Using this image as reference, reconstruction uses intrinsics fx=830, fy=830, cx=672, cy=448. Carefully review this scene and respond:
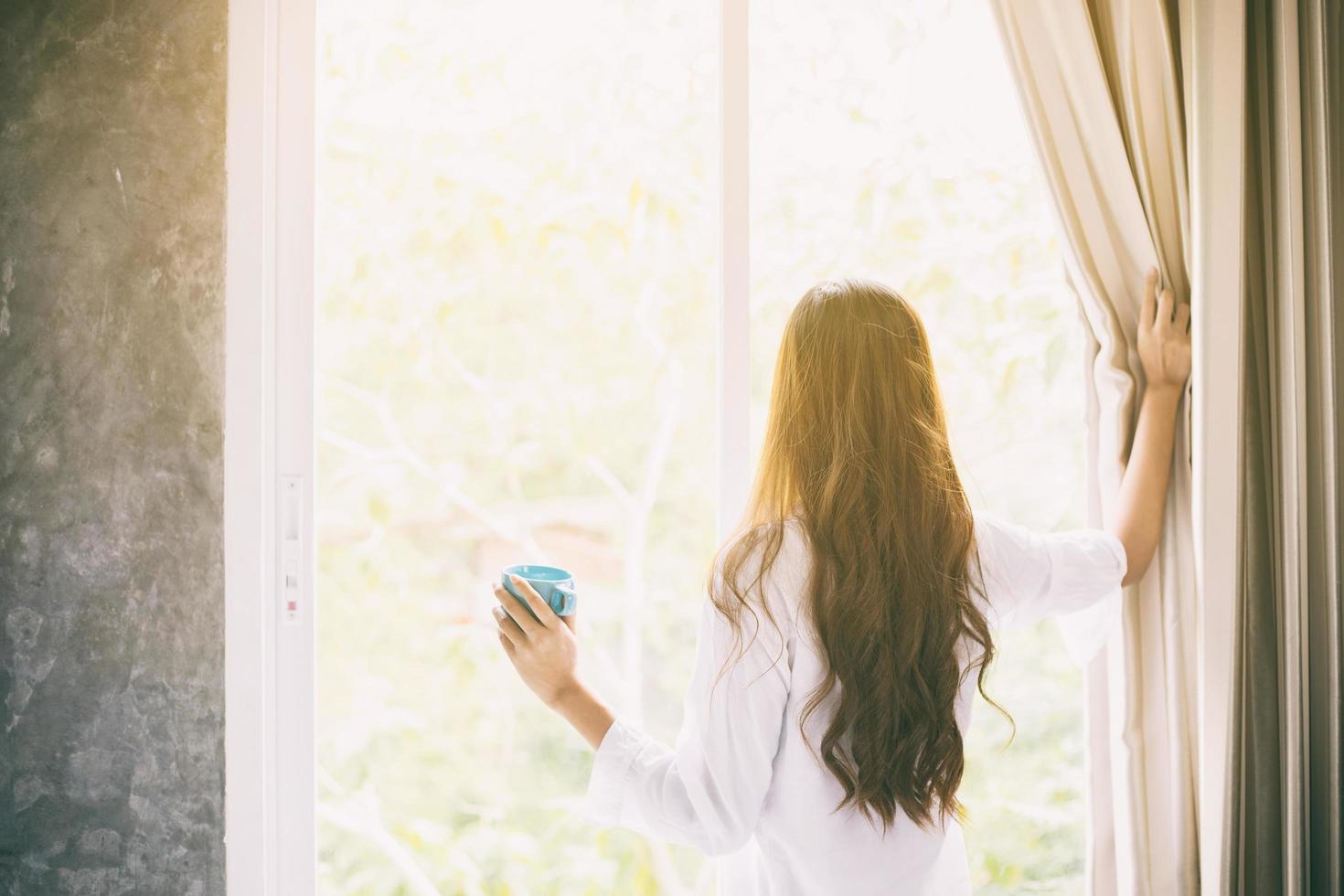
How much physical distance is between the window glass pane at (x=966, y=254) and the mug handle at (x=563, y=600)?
1.62ft

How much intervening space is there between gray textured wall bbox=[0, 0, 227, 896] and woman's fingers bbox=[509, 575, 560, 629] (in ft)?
1.71

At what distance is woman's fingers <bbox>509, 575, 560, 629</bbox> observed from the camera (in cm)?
116

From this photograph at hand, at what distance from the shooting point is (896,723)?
1.03 meters

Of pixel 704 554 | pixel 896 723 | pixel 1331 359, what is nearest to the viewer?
pixel 896 723

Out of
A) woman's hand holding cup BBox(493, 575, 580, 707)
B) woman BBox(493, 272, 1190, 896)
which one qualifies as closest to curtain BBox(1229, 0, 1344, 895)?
woman BBox(493, 272, 1190, 896)

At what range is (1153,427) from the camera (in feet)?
4.42

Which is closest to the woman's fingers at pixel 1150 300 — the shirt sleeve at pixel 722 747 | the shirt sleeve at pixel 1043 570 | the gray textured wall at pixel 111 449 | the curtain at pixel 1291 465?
the curtain at pixel 1291 465

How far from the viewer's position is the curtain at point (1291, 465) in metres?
1.24

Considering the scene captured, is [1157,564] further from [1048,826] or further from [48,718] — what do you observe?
[48,718]

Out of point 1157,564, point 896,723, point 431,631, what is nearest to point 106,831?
point 431,631

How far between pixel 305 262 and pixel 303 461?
330 millimetres

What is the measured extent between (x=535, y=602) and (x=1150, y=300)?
1.10 meters

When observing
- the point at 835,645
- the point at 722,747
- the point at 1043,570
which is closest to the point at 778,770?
the point at 722,747

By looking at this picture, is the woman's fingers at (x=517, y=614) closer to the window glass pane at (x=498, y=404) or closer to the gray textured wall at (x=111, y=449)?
the window glass pane at (x=498, y=404)
